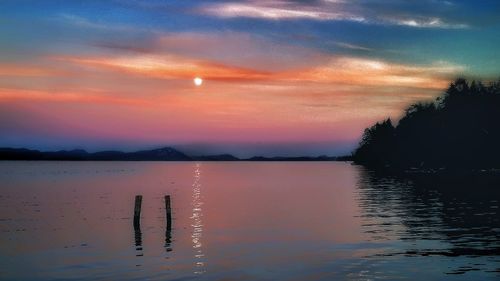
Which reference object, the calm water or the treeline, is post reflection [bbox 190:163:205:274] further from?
the treeline

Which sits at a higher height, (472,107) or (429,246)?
(472,107)

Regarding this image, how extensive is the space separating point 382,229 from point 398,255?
12895 mm

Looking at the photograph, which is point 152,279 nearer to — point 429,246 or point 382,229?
point 429,246

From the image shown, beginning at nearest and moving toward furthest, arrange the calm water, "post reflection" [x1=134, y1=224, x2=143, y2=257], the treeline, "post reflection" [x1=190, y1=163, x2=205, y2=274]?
the calm water
"post reflection" [x1=190, y1=163, x2=205, y2=274]
"post reflection" [x1=134, y1=224, x2=143, y2=257]
the treeline

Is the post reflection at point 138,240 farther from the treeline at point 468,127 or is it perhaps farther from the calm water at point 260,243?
the treeline at point 468,127

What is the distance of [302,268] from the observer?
29.5m

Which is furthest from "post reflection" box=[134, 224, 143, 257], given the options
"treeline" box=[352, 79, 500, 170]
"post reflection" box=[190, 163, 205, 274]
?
"treeline" box=[352, 79, 500, 170]

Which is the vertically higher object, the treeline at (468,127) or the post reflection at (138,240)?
the treeline at (468,127)

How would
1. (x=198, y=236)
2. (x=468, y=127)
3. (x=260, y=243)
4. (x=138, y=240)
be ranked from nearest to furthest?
(x=260, y=243)
(x=138, y=240)
(x=198, y=236)
(x=468, y=127)

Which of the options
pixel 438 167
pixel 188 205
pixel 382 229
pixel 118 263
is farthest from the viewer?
pixel 438 167

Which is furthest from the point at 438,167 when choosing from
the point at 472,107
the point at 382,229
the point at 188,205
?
the point at 382,229

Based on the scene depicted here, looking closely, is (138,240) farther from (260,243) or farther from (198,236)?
(260,243)

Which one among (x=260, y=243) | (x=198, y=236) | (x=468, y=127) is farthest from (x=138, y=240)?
(x=468, y=127)

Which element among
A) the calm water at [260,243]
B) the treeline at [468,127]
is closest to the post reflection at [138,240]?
the calm water at [260,243]
